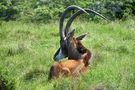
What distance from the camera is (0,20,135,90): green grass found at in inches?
346

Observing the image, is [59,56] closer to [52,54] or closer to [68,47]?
[68,47]

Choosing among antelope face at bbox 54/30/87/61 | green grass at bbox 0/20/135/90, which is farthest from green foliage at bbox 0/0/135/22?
antelope face at bbox 54/30/87/61

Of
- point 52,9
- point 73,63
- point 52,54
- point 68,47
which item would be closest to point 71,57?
point 68,47

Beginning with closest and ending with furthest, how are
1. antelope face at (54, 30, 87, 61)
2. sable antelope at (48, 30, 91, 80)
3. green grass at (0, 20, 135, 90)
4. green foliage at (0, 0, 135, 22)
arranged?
green grass at (0, 20, 135, 90) < sable antelope at (48, 30, 91, 80) < antelope face at (54, 30, 87, 61) < green foliage at (0, 0, 135, 22)

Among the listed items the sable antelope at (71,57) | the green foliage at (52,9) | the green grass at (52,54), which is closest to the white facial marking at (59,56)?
the sable antelope at (71,57)

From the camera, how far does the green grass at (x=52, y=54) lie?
28.8ft

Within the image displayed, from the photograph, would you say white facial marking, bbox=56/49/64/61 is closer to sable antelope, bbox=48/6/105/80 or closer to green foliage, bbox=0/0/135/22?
sable antelope, bbox=48/6/105/80

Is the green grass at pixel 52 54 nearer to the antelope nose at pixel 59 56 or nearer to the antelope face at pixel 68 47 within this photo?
the antelope nose at pixel 59 56

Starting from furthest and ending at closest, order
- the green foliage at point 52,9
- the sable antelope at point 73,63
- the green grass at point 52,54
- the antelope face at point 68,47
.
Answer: the green foliage at point 52,9, the antelope face at point 68,47, the sable antelope at point 73,63, the green grass at point 52,54

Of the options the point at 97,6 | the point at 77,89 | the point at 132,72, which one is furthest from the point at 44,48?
the point at 97,6

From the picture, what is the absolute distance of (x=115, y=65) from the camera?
1099 centimetres

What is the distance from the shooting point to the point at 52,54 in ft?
43.3

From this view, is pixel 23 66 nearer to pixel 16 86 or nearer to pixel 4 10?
pixel 16 86

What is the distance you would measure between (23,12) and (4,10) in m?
0.96
